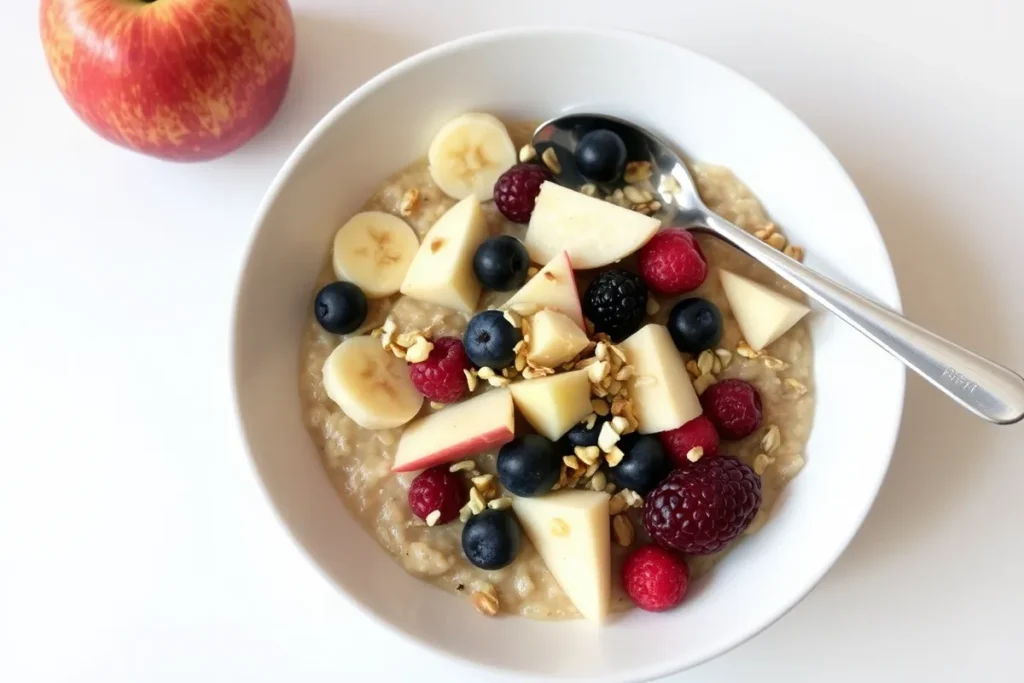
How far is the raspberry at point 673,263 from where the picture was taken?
140 centimetres

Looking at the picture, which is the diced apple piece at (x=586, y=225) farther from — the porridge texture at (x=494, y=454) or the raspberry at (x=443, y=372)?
the raspberry at (x=443, y=372)

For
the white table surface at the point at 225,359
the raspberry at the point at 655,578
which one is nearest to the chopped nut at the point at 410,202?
the white table surface at the point at 225,359

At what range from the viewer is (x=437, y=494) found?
139 cm

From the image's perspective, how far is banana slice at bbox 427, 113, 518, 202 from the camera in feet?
4.84

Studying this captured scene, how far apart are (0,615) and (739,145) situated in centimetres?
153

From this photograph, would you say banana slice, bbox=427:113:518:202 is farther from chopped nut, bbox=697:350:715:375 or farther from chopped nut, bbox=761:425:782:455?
chopped nut, bbox=761:425:782:455

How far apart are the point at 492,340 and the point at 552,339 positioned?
93mm

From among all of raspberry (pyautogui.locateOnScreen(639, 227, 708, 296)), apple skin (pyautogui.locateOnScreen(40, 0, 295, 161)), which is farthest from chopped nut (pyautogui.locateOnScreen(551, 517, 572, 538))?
apple skin (pyautogui.locateOnScreen(40, 0, 295, 161))

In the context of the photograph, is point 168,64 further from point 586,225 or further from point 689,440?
point 689,440

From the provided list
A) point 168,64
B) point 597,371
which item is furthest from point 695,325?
point 168,64

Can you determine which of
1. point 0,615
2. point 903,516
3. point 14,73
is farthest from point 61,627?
point 903,516

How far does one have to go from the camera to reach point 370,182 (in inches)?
A: 59.7

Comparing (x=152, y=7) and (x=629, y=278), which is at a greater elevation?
(x=152, y=7)

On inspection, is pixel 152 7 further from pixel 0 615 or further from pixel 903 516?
pixel 903 516
